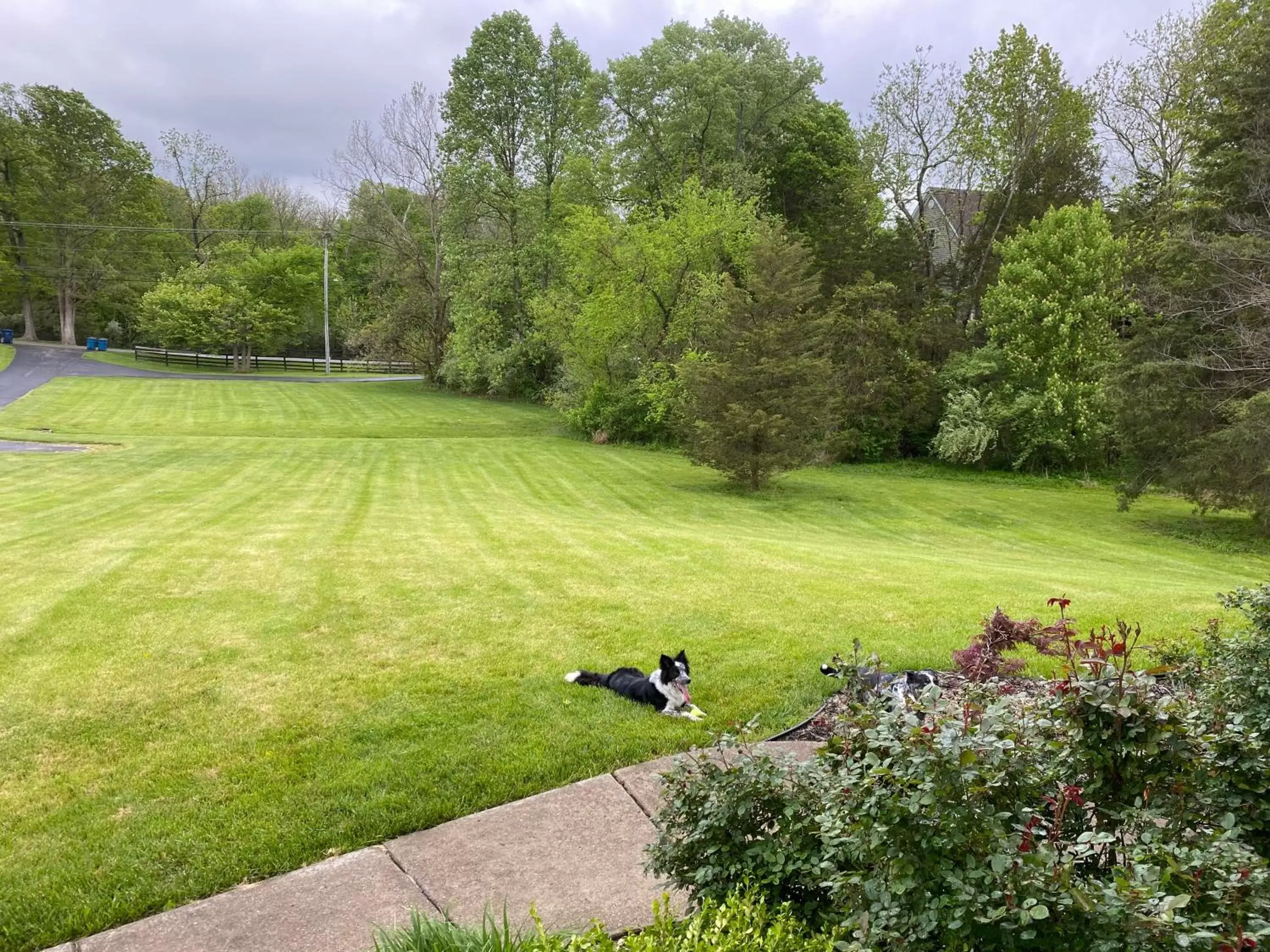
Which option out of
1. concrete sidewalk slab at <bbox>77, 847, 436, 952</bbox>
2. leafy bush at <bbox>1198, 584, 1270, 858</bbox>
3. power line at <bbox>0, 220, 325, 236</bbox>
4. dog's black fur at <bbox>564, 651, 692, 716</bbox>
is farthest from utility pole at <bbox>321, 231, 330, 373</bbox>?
leafy bush at <bbox>1198, 584, 1270, 858</bbox>

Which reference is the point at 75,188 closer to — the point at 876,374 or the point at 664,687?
the point at 876,374

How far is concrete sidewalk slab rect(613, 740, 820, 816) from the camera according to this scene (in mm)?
3617

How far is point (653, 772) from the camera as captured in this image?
12.8ft

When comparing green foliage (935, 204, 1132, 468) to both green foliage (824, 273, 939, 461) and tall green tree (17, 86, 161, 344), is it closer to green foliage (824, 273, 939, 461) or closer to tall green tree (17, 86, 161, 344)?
green foliage (824, 273, 939, 461)

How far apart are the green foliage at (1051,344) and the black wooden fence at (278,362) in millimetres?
33992

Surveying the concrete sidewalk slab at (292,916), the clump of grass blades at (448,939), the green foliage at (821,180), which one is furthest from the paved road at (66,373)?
the clump of grass blades at (448,939)

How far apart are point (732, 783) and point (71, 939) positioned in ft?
8.23

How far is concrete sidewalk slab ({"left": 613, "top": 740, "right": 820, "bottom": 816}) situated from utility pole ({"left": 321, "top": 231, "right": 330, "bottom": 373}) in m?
45.8

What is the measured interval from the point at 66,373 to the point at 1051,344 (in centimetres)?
4220

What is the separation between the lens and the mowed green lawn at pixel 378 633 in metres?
3.45

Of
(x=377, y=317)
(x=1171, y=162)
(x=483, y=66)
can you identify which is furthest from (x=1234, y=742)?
(x=377, y=317)

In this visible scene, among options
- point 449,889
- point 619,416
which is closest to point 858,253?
point 619,416

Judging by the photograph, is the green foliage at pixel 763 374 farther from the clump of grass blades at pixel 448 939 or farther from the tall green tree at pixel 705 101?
the clump of grass blades at pixel 448 939

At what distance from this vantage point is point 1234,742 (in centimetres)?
238
